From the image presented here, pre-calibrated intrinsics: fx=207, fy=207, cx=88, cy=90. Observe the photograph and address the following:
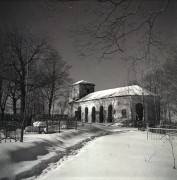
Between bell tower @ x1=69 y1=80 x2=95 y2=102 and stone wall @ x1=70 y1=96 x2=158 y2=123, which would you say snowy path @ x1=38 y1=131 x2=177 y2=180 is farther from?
bell tower @ x1=69 y1=80 x2=95 y2=102

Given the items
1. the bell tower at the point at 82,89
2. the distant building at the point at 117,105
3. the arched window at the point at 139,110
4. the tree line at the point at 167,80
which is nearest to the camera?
the tree line at the point at 167,80

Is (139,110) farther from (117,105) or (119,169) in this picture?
(119,169)

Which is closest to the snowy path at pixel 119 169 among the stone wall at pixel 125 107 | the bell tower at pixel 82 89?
the stone wall at pixel 125 107

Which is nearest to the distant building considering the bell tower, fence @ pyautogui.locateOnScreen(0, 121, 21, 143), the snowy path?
the bell tower

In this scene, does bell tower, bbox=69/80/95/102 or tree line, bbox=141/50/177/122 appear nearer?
tree line, bbox=141/50/177/122

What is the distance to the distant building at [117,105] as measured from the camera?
87.0ft

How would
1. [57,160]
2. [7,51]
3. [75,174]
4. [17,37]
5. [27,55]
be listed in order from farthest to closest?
[27,55], [17,37], [7,51], [57,160], [75,174]

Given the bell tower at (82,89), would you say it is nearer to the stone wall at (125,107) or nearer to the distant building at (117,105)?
the distant building at (117,105)

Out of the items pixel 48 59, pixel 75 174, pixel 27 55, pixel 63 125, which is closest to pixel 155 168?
pixel 75 174

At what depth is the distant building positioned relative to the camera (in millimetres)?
26516

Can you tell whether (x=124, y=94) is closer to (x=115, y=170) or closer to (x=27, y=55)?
(x=27, y=55)

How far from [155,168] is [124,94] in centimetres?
2414

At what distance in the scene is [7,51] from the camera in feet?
20.6

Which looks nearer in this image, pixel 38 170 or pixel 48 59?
pixel 38 170
